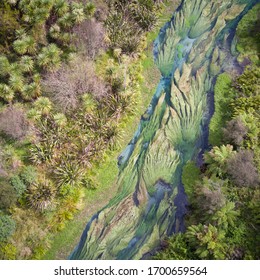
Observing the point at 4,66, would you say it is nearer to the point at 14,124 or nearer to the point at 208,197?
the point at 14,124

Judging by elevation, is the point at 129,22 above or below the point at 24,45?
above

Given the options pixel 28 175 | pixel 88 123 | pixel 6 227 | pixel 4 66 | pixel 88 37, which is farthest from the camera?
pixel 88 37

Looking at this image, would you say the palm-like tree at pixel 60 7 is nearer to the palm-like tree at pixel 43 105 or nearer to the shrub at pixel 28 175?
the palm-like tree at pixel 43 105

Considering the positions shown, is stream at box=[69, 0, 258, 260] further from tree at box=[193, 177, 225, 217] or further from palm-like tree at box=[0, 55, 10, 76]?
palm-like tree at box=[0, 55, 10, 76]

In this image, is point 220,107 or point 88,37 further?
point 88,37

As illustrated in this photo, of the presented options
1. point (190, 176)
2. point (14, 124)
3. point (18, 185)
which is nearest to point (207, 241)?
point (190, 176)

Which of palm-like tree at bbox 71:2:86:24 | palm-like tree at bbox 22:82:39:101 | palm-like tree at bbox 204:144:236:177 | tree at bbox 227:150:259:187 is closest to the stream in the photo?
palm-like tree at bbox 204:144:236:177
